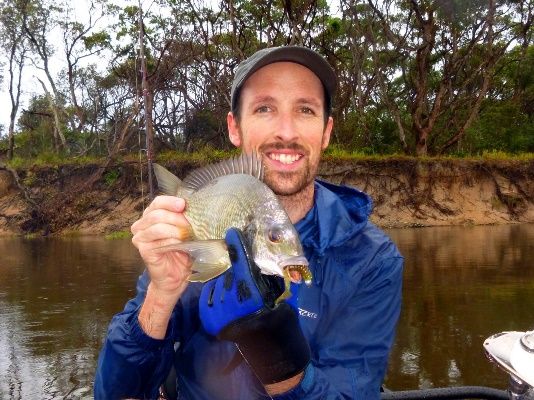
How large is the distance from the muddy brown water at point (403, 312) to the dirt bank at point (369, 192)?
6.41m

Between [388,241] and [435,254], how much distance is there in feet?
37.1

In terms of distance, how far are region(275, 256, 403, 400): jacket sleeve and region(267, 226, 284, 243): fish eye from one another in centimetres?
72

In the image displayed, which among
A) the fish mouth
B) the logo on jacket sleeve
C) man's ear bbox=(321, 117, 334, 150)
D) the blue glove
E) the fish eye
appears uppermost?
man's ear bbox=(321, 117, 334, 150)

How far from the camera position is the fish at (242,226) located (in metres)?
1.95

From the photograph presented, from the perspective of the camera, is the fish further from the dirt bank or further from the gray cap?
the dirt bank

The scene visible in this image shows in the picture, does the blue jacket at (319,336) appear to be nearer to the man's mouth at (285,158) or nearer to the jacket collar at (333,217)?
the jacket collar at (333,217)

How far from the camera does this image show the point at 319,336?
272 centimetres

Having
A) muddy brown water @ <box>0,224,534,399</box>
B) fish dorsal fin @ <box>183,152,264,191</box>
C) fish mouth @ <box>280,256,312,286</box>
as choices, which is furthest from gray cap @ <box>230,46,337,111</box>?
muddy brown water @ <box>0,224,534,399</box>

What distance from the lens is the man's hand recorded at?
87.5 inches

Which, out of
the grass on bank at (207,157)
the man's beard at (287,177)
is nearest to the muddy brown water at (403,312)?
the man's beard at (287,177)

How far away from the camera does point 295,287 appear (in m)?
2.30

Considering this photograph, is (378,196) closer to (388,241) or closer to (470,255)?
(470,255)

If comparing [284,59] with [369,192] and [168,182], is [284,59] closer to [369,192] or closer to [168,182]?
[168,182]

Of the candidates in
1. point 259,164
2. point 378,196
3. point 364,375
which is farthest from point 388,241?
point 378,196
